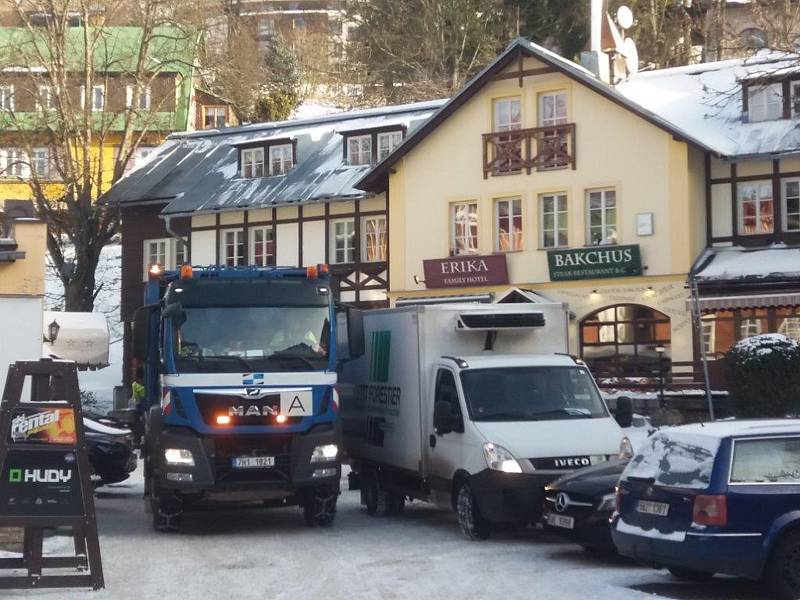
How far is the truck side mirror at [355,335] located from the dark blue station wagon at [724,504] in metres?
5.66

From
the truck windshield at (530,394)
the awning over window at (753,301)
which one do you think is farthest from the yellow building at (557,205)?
the truck windshield at (530,394)

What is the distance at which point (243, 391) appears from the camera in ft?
53.9

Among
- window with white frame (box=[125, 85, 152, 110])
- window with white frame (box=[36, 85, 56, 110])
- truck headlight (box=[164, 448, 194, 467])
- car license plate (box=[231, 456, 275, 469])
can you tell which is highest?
window with white frame (box=[125, 85, 152, 110])

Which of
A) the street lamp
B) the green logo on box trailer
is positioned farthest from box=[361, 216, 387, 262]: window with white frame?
the green logo on box trailer

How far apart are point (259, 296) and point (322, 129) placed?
27.7 meters

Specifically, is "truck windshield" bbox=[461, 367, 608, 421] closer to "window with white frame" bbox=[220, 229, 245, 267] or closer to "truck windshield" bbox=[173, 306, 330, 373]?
"truck windshield" bbox=[173, 306, 330, 373]

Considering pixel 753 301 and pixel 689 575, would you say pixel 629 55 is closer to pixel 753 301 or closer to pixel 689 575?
pixel 753 301

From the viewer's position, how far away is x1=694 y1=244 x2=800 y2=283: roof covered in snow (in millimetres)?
32125

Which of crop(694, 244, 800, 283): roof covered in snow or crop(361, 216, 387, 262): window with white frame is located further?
crop(361, 216, 387, 262): window with white frame

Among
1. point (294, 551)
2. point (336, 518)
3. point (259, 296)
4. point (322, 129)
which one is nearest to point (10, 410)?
point (294, 551)

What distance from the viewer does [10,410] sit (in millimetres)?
11914

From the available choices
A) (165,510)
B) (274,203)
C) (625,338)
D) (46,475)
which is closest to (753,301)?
A: (625,338)

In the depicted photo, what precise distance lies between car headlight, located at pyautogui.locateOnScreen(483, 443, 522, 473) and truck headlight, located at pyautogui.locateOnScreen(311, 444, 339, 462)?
219cm

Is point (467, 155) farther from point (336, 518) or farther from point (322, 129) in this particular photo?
point (336, 518)
